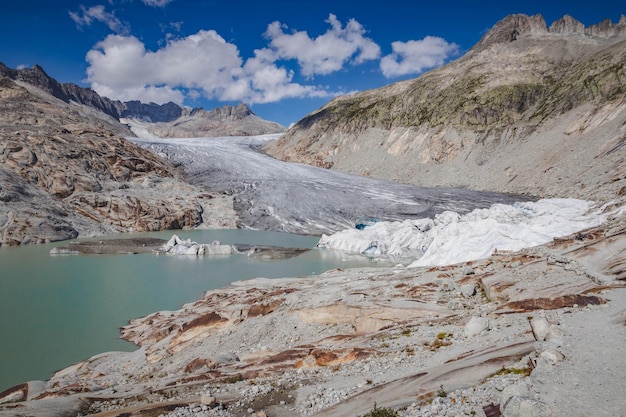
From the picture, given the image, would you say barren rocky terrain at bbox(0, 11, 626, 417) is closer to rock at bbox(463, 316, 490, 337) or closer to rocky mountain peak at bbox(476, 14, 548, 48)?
rock at bbox(463, 316, 490, 337)

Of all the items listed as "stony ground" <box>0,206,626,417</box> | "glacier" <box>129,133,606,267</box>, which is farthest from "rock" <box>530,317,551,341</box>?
"glacier" <box>129,133,606,267</box>

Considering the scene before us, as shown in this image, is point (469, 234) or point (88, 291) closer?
point (88, 291)

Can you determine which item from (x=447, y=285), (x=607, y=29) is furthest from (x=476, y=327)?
(x=607, y=29)

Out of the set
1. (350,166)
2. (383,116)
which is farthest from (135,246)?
(383,116)

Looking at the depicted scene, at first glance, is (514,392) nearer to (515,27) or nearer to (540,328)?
(540,328)

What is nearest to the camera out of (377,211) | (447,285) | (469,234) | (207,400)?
(207,400)
